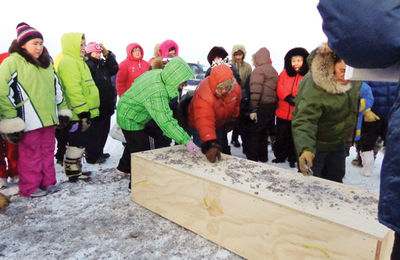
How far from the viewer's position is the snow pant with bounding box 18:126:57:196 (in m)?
3.21

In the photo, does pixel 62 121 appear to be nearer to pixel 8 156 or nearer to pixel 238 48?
pixel 8 156

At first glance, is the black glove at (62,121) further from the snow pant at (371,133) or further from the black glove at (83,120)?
the snow pant at (371,133)

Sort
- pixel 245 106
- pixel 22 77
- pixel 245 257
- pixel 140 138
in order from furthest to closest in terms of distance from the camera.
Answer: pixel 245 106
pixel 140 138
pixel 22 77
pixel 245 257

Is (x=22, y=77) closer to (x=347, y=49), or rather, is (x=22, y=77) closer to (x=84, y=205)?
(x=84, y=205)

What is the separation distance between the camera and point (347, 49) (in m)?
0.89

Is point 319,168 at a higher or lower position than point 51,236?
higher

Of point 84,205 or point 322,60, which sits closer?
point 322,60

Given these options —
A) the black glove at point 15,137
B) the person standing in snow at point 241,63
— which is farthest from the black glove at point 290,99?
the black glove at point 15,137

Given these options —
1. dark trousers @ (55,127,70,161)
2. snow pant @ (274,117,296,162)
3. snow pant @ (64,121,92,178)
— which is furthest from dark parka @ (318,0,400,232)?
dark trousers @ (55,127,70,161)

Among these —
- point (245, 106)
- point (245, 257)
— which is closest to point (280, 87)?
point (245, 106)

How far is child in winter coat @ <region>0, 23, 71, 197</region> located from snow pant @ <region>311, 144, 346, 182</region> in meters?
2.66

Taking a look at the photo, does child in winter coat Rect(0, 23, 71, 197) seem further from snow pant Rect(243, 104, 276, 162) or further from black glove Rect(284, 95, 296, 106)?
black glove Rect(284, 95, 296, 106)

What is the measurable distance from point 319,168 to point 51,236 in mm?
2371

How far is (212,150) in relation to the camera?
2818mm
